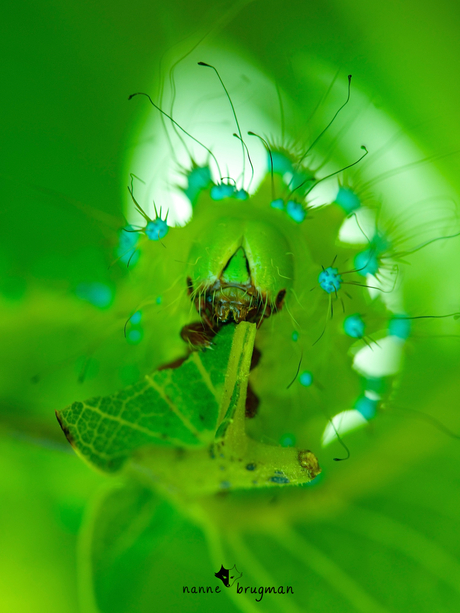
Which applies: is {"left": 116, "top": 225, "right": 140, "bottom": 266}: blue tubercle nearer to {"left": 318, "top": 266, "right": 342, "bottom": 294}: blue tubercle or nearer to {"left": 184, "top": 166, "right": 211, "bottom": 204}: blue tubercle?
{"left": 184, "top": 166, "right": 211, "bottom": 204}: blue tubercle

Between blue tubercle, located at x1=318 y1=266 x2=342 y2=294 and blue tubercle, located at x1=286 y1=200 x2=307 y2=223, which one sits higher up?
blue tubercle, located at x1=286 y1=200 x2=307 y2=223

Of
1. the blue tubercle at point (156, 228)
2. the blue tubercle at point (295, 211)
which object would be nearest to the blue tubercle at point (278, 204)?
the blue tubercle at point (295, 211)

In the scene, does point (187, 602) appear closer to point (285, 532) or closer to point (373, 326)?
point (285, 532)

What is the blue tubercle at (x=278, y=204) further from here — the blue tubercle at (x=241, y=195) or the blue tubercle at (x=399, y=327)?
the blue tubercle at (x=399, y=327)

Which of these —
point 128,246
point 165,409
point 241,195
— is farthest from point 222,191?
point 165,409

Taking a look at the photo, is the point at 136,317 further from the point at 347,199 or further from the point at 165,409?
the point at 347,199

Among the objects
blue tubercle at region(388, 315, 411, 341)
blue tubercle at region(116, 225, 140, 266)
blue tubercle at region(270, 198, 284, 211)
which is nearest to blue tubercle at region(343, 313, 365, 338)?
blue tubercle at region(388, 315, 411, 341)
